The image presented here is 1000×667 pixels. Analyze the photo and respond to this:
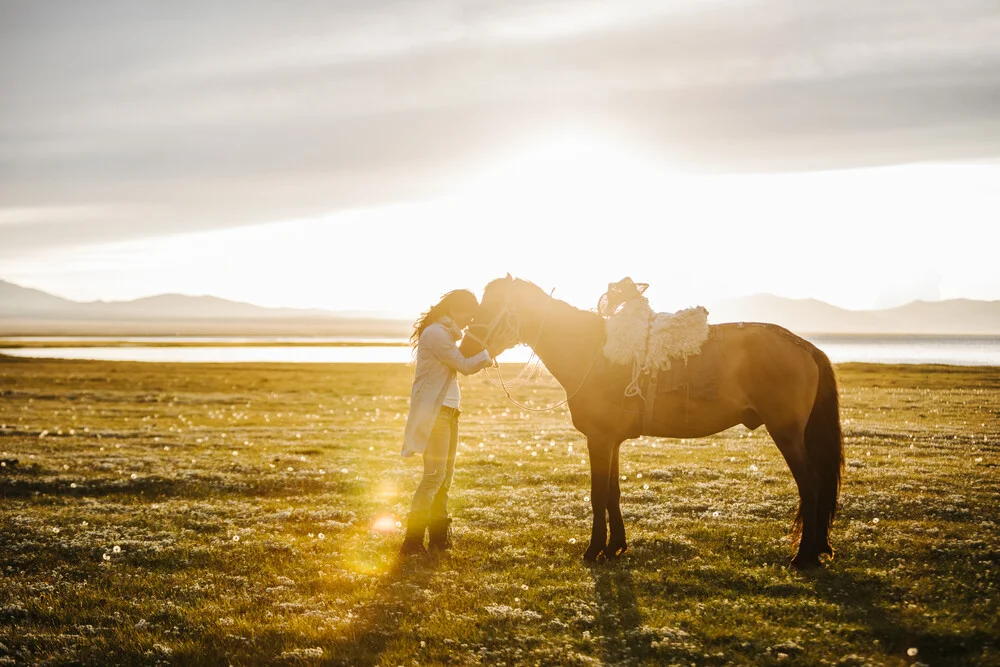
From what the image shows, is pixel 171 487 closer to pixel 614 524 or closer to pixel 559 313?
pixel 559 313

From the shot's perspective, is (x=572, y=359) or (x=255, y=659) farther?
(x=572, y=359)

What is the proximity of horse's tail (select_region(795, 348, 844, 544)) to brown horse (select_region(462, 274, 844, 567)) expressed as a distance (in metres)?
0.01

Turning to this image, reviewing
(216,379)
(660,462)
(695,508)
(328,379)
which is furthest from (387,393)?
(695,508)

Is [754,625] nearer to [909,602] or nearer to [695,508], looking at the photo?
[909,602]

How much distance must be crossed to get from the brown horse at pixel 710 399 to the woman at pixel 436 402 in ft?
1.11

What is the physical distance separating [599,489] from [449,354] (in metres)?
3.05

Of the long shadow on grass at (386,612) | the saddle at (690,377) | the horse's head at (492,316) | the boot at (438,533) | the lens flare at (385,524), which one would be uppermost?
the horse's head at (492,316)

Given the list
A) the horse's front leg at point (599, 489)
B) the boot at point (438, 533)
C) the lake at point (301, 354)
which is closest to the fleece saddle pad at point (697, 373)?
the horse's front leg at point (599, 489)

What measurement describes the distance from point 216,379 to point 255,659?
176 ft

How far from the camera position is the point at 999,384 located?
146 feet

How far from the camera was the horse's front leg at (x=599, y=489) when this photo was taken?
998 cm

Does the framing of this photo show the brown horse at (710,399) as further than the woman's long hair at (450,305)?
No

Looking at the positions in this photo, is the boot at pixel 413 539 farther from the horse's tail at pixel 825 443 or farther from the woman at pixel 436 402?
the horse's tail at pixel 825 443

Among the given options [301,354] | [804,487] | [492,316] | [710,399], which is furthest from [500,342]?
[301,354]
